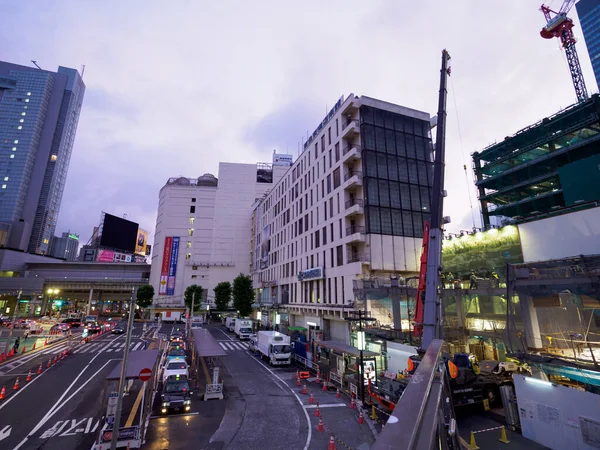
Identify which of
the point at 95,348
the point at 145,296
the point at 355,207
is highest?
the point at 355,207

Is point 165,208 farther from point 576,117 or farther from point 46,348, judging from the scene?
point 576,117

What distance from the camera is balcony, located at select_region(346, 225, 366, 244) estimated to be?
35031mm

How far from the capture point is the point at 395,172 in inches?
1553

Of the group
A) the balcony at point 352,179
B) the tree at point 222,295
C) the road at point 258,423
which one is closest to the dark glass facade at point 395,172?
the balcony at point 352,179

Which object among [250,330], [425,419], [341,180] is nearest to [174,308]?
[250,330]

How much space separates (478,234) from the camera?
33.9 m

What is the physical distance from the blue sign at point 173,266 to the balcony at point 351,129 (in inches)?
2657

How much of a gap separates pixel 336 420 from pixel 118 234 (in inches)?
4086

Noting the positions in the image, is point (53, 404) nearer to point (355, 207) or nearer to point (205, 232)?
point (355, 207)

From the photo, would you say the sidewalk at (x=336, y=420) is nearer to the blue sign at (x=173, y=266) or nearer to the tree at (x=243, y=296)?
the tree at (x=243, y=296)

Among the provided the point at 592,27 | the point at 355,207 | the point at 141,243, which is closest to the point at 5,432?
the point at 355,207

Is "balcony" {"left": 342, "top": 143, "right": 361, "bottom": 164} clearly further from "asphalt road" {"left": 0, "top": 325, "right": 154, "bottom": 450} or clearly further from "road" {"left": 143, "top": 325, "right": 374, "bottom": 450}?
"asphalt road" {"left": 0, "top": 325, "right": 154, "bottom": 450}

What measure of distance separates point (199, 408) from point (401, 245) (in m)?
27.3

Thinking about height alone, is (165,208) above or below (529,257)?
above
